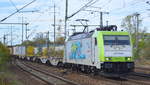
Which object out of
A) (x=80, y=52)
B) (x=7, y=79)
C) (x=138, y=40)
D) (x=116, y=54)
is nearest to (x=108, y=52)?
(x=116, y=54)

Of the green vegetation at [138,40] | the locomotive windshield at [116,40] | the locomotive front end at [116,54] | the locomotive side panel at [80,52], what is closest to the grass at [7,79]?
the locomotive side panel at [80,52]

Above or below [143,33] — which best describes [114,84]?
below

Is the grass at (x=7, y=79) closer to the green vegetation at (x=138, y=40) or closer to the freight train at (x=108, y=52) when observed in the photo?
the freight train at (x=108, y=52)

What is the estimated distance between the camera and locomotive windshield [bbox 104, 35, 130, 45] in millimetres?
20280

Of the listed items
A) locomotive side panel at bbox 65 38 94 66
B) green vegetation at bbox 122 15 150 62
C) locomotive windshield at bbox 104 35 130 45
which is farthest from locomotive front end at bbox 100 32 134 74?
green vegetation at bbox 122 15 150 62

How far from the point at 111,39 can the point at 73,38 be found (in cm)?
704

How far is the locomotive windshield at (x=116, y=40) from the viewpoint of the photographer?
66.5 ft

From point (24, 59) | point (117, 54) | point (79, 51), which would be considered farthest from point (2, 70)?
point (24, 59)

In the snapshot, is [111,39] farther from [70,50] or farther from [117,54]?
[70,50]

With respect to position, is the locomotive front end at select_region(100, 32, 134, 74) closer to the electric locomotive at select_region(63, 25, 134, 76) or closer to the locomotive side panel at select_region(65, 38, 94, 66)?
the electric locomotive at select_region(63, 25, 134, 76)

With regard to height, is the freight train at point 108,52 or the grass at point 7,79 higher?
the freight train at point 108,52

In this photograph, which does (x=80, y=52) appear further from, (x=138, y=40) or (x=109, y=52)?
(x=138, y=40)

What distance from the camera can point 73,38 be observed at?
2697cm

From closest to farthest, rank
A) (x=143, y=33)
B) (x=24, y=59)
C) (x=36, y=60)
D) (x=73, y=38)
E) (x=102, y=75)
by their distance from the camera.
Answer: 1. (x=102, y=75)
2. (x=73, y=38)
3. (x=36, y=60)
4. (x=24, y=59)
5. (x=143, y=33)
